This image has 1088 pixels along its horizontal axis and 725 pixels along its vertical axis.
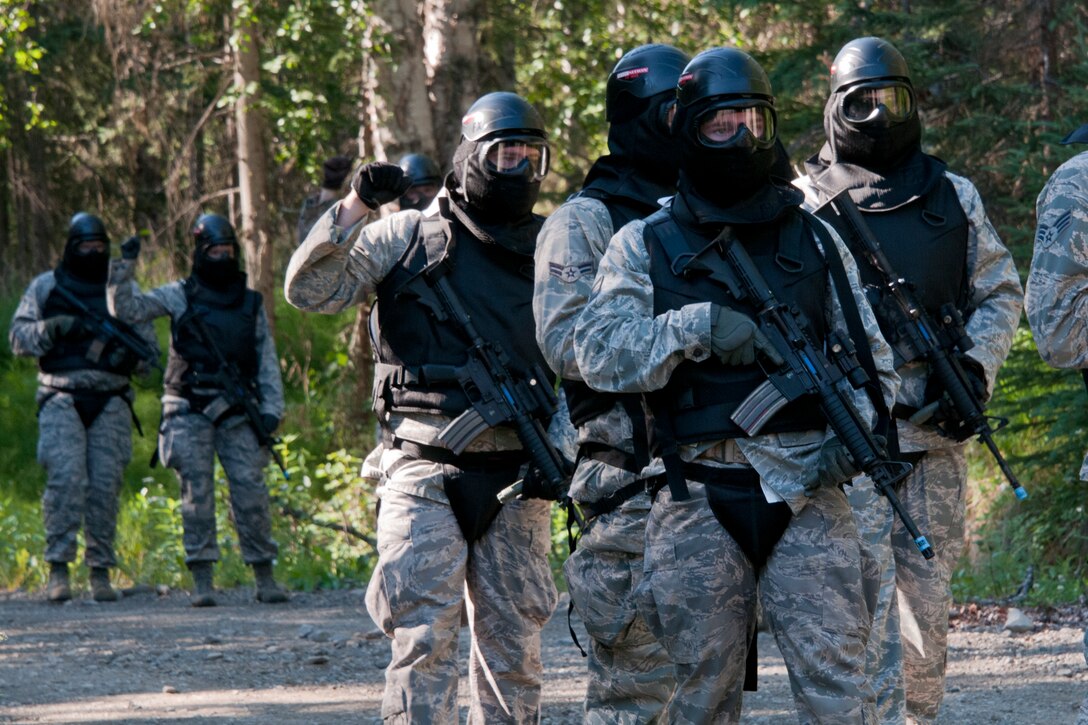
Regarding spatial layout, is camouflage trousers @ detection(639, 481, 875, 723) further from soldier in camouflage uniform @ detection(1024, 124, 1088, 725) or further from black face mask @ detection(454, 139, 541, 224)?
black face mask @ detection(454, 139, 541, 224)

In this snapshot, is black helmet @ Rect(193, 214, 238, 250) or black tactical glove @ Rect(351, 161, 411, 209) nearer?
black tactical glove @ Rect(351, 161, 411, 209)

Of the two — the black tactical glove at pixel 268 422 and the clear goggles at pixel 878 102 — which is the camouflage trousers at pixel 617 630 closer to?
the clear goggles at pixel 878 102

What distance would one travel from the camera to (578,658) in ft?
24.8

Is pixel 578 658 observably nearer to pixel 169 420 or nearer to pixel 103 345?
pixel 169 420

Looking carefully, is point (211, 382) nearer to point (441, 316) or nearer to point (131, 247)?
point (131, 247)

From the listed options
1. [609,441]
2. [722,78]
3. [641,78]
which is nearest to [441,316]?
[609,441]

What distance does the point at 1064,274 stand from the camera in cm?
404

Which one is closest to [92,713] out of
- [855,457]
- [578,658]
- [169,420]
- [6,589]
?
[578,658]

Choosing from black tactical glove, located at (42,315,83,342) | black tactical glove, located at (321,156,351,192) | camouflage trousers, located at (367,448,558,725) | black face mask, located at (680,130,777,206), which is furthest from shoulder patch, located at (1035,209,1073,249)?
black tactical glove, located at (42,315,83,342)

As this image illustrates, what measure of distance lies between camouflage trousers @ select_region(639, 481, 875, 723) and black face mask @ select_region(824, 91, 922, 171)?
1878mm

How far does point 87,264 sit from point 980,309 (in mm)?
7023

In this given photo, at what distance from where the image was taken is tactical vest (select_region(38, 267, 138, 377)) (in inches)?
391

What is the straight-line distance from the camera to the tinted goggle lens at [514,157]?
16.0 ft

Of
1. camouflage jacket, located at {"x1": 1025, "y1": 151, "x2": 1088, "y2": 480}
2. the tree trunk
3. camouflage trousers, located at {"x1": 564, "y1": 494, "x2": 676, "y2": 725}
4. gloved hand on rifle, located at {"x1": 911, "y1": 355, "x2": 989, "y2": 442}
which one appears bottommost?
camouflage trousers, located at {"x1": 564, "y1": 494, "x2": 676, "y2": 725}
